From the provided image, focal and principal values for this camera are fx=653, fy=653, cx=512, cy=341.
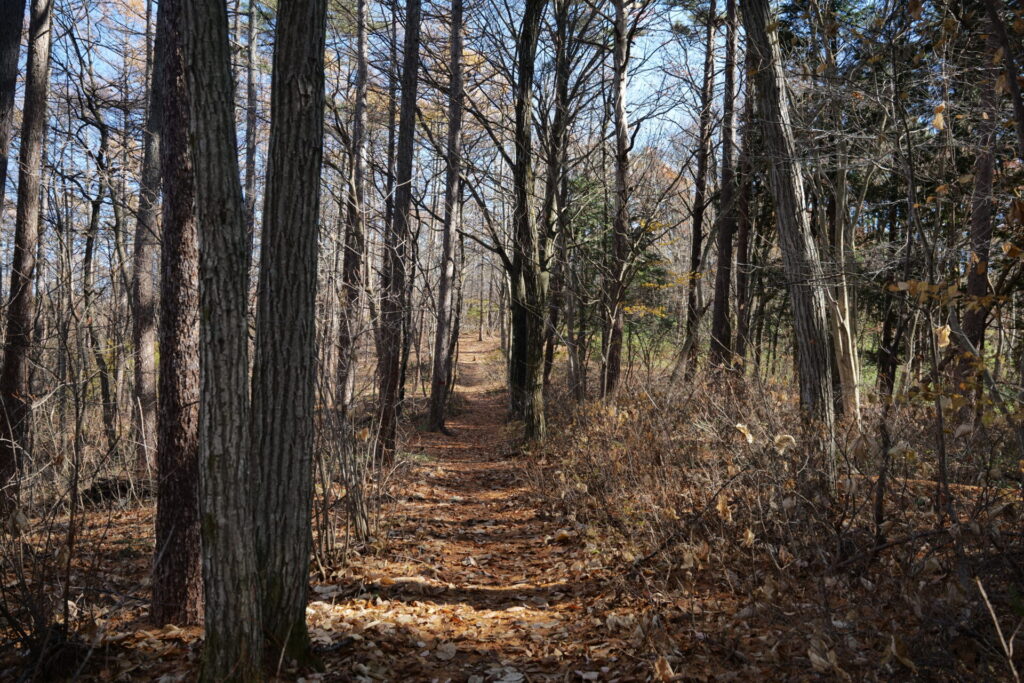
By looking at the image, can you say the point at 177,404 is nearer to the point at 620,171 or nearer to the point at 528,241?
the point at 528,241

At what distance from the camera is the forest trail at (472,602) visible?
3.97m

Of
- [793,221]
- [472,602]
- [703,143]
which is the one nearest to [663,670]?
[472,602]

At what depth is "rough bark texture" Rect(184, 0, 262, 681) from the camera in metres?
2.98

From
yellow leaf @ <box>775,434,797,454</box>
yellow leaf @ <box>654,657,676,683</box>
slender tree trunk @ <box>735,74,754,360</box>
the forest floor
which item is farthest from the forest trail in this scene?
slender tree trunk @ <box>735,74,754,360</box>

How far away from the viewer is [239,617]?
3205 mm

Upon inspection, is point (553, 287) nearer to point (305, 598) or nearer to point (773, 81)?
point (773, 81)

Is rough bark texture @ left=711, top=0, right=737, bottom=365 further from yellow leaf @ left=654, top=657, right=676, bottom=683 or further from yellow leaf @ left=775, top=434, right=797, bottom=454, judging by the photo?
yellow leaf @ left=654, top=657, right=676, bottom=683

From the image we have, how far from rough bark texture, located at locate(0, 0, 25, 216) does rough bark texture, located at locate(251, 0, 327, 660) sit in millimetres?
5661

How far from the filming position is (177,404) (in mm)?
4336

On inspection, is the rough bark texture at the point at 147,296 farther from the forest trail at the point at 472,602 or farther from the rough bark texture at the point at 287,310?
the rough bark texture at the point at 287,310

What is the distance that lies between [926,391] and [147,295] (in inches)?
445

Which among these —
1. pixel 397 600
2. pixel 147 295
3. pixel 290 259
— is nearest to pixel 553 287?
pixel 147 295

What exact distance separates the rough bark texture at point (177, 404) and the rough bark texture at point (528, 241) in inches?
254

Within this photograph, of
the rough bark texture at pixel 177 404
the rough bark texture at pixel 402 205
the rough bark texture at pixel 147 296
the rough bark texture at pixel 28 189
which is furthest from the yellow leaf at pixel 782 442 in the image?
the rough bark texture at pixel 147 296
